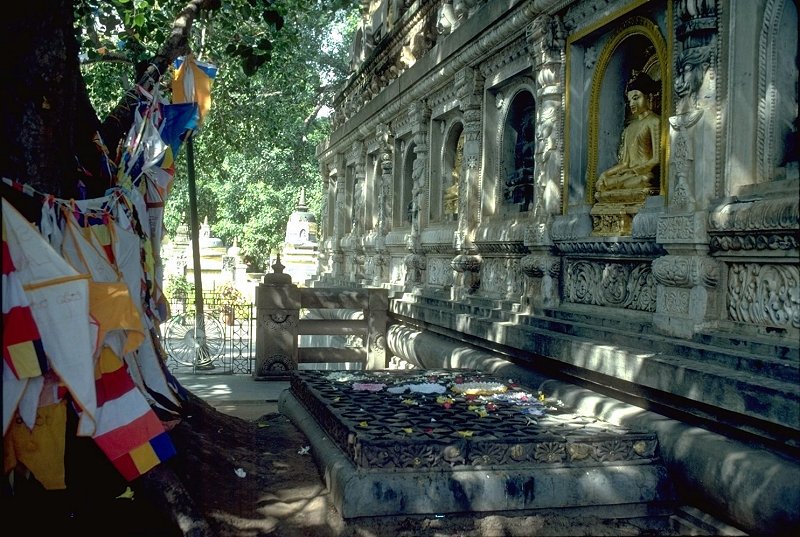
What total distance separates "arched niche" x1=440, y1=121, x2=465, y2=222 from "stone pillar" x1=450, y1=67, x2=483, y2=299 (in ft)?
3.37

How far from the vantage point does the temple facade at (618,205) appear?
4664mm

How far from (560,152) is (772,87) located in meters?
2.59

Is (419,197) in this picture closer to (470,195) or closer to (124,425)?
(470,195)

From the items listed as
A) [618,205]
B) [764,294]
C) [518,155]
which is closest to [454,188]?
[518,155]

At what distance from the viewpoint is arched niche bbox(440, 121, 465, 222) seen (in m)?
10.9

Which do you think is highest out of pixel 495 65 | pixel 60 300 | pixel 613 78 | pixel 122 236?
pixel 495 65

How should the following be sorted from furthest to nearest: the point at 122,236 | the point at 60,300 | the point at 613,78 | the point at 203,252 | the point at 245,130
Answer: the point at 203,252
the point at 245,130
the point at 613,78
the point at 122,236
the point at 60,300

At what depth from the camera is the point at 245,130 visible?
2034 cm

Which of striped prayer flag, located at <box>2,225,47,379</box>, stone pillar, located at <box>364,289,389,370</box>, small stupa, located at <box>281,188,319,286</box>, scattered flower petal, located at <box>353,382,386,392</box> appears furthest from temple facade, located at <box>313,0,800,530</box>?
small stupa, located at <box>281,188,319,286</box>

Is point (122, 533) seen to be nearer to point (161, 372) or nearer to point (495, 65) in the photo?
point (161, 372)

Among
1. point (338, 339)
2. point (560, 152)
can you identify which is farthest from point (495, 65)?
point (338, 339)

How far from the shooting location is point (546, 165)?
747 cm

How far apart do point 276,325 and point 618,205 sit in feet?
20.0

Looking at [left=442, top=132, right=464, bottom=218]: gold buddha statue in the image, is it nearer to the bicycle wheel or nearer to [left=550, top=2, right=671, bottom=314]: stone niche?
[left=550, top=2, right=671, bottom=314]: stone niche
